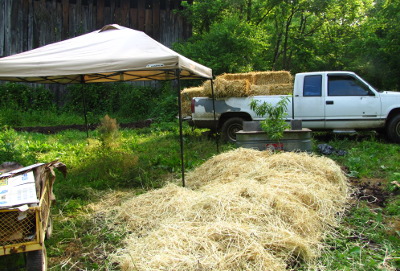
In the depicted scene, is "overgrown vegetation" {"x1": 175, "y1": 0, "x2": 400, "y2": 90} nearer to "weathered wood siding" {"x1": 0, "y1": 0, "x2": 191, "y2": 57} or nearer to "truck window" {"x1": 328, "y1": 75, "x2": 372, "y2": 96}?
"weathered wood siding" {"x1": 0, "y1": 0, "x2": 191, "y2": 57}

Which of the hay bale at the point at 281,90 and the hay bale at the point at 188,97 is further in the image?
the hay bale at the point at 188,97

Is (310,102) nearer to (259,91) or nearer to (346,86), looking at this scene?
(346,86)

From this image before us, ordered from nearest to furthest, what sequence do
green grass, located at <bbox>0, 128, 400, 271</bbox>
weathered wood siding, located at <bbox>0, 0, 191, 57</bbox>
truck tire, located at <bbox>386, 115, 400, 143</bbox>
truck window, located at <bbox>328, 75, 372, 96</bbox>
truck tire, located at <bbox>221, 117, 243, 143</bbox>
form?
green grass, located at <bbox>0, 128, 400, 271</bbox>, truck tire, located at <bbox>386, 115, 400, 143</bbox>, truck window, located at <bbox>328, 75, 372, 96</bbox>, truck tire, located at <bbox>221, 117, 243, 143</bbox>, weathered wood siding, located at <bbox>0, 0, 191, 57</bbox>

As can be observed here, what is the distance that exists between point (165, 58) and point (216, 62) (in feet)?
30.3

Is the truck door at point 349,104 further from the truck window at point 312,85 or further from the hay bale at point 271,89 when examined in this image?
the hay bale at point 271,89

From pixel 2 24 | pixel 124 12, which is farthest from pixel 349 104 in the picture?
pixel 2 24

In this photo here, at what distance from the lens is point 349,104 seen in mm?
9469

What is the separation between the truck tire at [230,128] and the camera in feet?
32.6

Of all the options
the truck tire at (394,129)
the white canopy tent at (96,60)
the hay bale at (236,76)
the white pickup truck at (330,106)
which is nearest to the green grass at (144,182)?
the truck tire at (394,129)

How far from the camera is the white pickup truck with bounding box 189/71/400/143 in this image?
9.34 m

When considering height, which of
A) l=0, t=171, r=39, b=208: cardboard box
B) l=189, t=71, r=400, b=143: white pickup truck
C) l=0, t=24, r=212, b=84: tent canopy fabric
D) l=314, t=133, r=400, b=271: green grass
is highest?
l=0, t=24, r=212, b=84: tent canopy fabric

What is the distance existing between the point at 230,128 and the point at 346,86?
324 centimetres

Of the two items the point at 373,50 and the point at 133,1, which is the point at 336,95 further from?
the point at 133,1

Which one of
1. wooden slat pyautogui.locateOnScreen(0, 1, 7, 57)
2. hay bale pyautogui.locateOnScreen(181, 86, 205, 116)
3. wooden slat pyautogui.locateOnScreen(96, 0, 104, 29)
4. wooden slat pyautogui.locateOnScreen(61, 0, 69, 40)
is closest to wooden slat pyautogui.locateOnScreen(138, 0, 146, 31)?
wooden slat pyautogui.locateOnScreen(96, 0, 104, 29)
